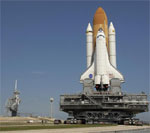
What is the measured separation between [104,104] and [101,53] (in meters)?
10.3

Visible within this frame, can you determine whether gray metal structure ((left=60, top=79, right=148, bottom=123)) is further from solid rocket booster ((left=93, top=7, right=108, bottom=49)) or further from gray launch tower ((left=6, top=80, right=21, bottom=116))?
gray launch tower ((left=6, top=80, right=21, bottom=116))

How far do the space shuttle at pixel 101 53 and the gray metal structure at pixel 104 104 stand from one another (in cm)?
274

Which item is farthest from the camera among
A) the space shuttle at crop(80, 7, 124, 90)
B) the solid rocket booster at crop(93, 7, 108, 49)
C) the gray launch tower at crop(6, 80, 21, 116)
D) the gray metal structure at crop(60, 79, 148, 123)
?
the gray launch tower at crop(6, 80, 21, 116)

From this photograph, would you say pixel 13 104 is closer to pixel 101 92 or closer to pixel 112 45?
pixel 101 92

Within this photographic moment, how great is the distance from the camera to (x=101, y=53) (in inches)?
2217

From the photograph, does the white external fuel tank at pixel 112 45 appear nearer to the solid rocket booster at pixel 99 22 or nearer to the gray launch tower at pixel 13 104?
the solid rocket booster at pixel 99 22

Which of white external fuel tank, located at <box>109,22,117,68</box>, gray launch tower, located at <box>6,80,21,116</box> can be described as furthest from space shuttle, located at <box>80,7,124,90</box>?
gray launch tower, located at <box>6,80,21,116</box>

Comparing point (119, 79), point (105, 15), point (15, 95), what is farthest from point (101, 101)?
point (15, 95)

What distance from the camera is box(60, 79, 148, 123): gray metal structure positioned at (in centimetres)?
5281

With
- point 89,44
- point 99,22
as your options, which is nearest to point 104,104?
point 89,44

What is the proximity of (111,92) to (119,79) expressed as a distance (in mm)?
3693

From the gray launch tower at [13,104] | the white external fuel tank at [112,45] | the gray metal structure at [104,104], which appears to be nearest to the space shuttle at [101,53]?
the white external fuel tank at [112,45]

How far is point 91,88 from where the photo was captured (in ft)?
184

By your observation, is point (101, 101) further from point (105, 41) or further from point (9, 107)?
point (9, 107)
